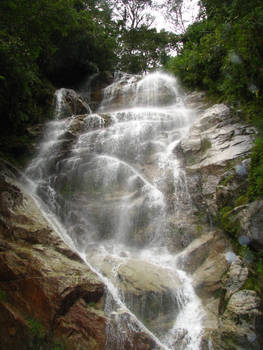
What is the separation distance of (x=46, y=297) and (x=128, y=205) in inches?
152

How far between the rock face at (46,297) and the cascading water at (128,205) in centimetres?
30

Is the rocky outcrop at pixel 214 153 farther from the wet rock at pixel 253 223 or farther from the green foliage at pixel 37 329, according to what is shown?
the green foliage at pixel 37 329

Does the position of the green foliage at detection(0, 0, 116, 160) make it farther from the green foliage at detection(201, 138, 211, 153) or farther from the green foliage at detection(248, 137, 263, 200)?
the green foliage at detection(248, 137, 263, 200)

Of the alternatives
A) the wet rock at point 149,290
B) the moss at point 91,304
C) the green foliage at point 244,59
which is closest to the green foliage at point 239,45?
the green foliage at point 244,59

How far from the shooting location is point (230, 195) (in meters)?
6.45

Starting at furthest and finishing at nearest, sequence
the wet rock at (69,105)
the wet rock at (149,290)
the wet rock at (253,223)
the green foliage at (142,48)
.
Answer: the green foliage at (142,48) → the wet rock at (69,105) → the wet rock at (253,223) → the wet rock at (149,290)

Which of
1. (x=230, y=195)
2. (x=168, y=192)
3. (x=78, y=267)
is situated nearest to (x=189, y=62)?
(x=168, y=192)

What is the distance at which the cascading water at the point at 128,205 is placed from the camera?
16.6ft

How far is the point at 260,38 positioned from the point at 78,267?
7.13 meters

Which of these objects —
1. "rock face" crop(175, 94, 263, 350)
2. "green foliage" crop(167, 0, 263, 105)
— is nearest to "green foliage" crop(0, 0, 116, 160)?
"green foliage" crop(167, 0, 263, 105)

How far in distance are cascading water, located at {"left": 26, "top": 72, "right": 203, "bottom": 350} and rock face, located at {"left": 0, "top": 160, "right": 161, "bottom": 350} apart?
30cm

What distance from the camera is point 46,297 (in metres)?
4.48

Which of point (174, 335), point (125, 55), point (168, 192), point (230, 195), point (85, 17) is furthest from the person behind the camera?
point (125, 55)

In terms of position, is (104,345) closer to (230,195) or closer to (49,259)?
(49,259)
